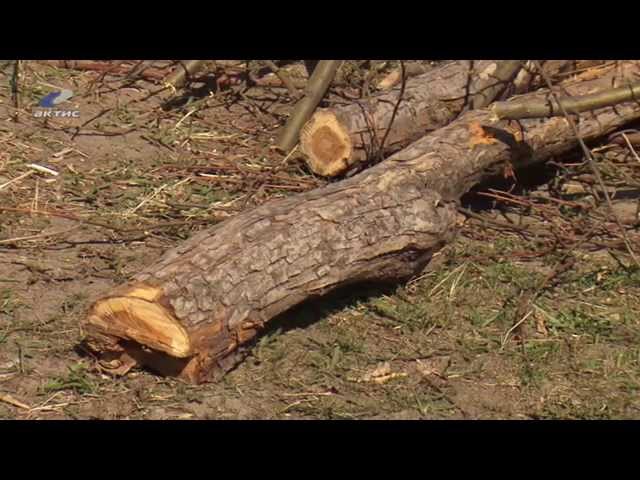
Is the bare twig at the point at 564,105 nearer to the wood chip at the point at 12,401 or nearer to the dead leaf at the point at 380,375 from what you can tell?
the dead leaf at the point at 380,375

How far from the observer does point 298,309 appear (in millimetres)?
5336

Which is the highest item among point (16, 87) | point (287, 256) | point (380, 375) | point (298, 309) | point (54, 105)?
point (16, 87)

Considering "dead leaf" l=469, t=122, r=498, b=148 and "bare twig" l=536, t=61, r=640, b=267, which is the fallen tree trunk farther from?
"bare twig" l=536, t=61, r=640, b=267

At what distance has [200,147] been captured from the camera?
723cm

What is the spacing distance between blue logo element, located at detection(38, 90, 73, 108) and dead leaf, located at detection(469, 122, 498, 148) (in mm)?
2949

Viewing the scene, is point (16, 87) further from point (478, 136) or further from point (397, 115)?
point (478, 136)

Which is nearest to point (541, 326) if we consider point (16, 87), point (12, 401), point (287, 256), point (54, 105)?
point (287, 256)

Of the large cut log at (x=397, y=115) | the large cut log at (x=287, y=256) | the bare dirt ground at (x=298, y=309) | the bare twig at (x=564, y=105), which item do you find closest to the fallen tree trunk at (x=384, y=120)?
the large cut log at (x=397, y=115)

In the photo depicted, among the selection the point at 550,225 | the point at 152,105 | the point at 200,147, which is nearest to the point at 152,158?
the point at 200,147

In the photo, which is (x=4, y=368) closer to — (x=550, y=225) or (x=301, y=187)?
(x=301, y=187)

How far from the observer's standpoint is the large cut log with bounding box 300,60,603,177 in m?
6.62

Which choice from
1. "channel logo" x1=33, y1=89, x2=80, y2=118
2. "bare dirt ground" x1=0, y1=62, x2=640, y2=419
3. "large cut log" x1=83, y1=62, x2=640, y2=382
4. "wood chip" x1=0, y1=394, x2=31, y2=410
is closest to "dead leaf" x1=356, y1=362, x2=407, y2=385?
"bare dirt ground" x1=0, y1=62, x2=640, y2=419

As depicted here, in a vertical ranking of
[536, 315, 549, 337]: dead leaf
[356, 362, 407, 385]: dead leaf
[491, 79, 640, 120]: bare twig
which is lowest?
[356, 362, 407, 385]: dead leaf

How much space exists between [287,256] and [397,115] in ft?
6.74
